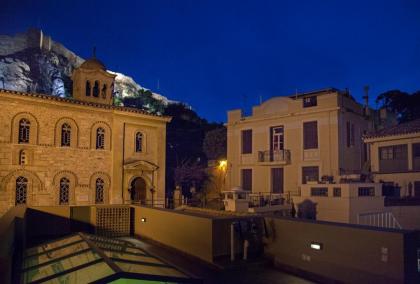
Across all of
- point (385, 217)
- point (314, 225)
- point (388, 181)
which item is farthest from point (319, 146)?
point (314, 225)

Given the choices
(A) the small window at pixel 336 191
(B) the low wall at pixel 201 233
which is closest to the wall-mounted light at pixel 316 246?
(B) the low wall at pixel 201 233

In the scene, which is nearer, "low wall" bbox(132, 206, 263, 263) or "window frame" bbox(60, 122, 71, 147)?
"low wall" bbox(132, 206, 263, 263)

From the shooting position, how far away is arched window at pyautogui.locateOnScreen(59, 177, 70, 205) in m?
22.1

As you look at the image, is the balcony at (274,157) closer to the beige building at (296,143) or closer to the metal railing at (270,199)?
the beige building at (296,143)

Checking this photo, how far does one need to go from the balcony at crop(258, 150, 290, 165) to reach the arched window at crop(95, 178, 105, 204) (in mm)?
12648

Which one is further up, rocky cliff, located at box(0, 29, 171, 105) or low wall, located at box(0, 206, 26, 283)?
rocky cliff, located at box(0, 29, 171, 105)

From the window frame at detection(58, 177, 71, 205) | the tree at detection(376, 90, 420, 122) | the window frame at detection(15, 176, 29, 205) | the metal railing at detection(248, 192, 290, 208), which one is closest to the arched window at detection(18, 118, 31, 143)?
the window frame at detection(15, 176, 29, 205)

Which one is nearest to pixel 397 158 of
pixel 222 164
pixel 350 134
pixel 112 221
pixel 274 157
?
pixel 350 134

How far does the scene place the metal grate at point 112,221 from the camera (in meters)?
17.1

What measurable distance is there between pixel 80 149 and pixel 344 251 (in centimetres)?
1906

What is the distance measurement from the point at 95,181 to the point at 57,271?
17.8 m

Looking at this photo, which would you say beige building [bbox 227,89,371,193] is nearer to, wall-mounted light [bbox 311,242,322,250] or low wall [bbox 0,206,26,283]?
wall-mounted light [bbox 311,242,322,250]

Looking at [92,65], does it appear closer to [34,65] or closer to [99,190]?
[99,190]

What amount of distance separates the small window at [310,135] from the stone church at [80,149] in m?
11.3
